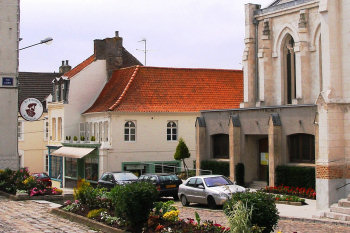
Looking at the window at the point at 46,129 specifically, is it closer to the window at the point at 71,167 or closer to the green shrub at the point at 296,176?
the window at the point at 71,167

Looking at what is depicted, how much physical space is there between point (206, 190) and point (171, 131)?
19751 mm

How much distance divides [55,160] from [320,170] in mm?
34484

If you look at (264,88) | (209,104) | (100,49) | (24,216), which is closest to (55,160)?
(100,49)

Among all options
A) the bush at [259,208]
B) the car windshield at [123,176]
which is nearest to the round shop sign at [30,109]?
the car windshield at [123,176]

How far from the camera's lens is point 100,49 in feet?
159

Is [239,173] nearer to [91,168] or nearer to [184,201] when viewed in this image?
[184,201]

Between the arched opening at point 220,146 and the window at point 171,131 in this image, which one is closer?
the arched opening at point 220,146

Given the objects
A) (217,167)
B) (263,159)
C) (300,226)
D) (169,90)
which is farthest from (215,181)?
(169,90)

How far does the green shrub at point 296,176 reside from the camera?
2793cm

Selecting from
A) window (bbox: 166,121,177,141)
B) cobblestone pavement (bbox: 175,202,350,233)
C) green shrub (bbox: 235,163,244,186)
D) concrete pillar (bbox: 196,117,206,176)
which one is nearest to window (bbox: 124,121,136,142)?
window (bbox: 166,121,177,141)

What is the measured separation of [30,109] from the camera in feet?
97.5

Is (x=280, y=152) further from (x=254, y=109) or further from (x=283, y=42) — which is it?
(x=283, y=42)

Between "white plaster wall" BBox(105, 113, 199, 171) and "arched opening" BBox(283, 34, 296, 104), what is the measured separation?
9015 mm

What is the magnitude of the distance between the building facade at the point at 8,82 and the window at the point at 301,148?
15570 mm
